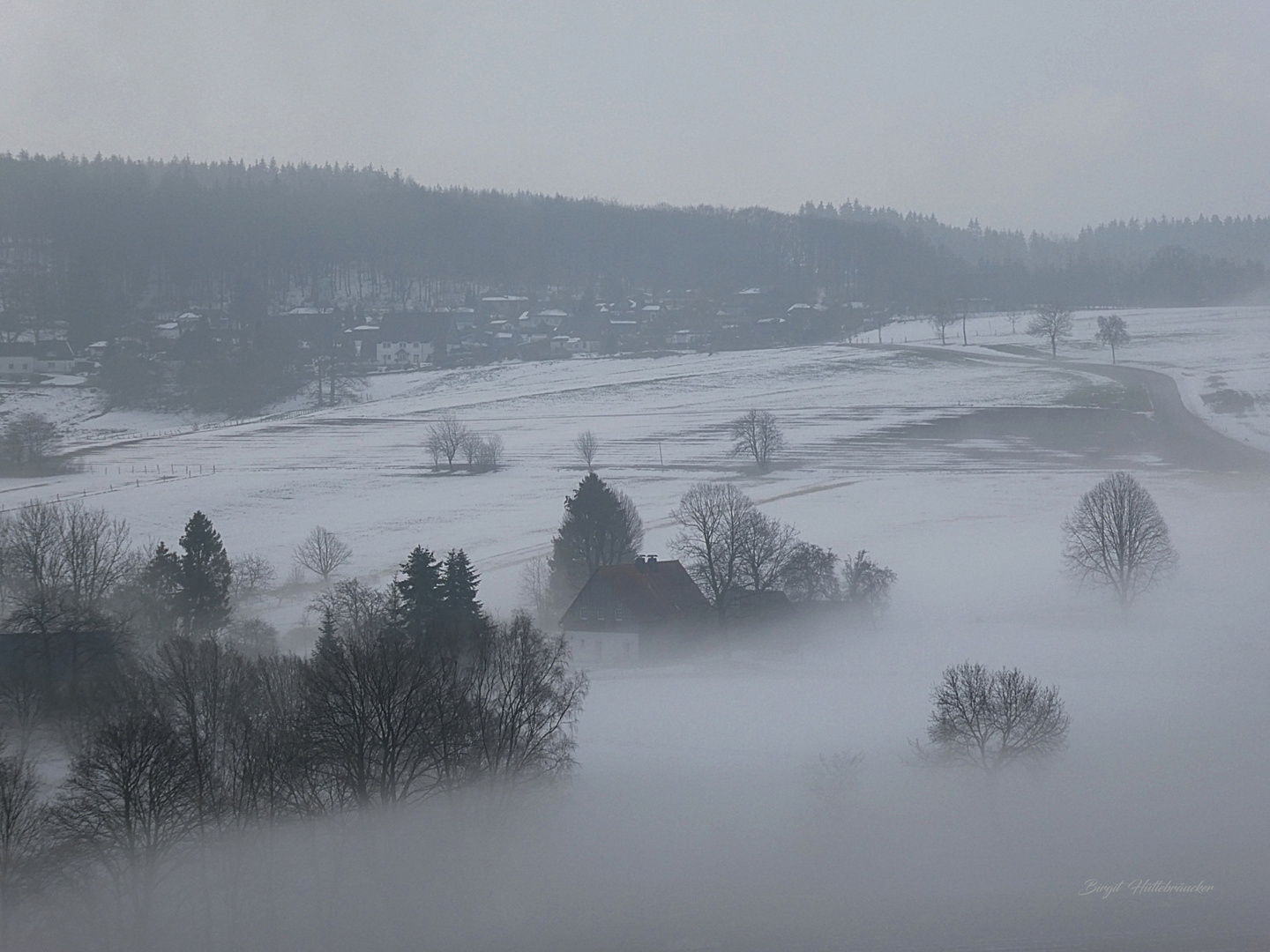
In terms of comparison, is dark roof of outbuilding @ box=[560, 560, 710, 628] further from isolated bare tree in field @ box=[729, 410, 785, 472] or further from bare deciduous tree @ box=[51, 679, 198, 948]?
isolated bare tree in field @ box=[729, 410, 785, 472]

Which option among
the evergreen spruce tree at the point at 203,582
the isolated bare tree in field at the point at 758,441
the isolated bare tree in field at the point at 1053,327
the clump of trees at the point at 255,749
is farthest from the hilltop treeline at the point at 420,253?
the clump of trees at the point at 255,749

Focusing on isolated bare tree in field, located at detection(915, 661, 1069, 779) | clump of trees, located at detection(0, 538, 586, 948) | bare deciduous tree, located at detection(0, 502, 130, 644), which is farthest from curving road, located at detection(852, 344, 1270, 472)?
bare deciduous tree, located at detection(0, 502, 130, 644)

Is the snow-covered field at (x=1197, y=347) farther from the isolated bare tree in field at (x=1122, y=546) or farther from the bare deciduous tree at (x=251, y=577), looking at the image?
the bare deciduous tree at (x=251, y=577)

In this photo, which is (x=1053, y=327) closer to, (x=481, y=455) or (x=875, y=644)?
(x=481, y=455)

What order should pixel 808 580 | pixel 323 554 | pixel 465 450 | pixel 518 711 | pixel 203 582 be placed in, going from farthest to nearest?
1. pixel 465 450
2. pixel 323 554
3. pixel 808 580
4. pixel 203 582
5. pixel 518 711

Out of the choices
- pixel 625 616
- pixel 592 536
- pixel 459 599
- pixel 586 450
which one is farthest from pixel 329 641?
pixel 586 450

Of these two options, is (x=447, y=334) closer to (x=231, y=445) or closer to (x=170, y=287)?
(x=170, y=287)
